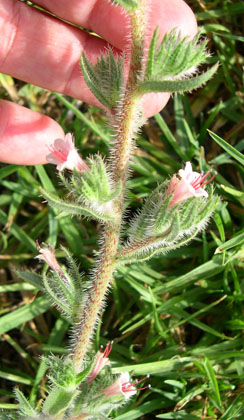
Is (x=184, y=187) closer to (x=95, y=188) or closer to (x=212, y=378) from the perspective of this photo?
(x=95, y=188)

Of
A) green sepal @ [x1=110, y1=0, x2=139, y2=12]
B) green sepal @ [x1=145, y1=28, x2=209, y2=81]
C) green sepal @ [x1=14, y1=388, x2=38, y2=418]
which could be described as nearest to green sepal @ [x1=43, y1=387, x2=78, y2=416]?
green sepal @ [x1=14, y1=388, x2=38, y2=418]

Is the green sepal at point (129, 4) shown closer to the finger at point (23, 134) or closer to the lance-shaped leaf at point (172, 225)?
the lance-shaped leaf at point (172, 225)

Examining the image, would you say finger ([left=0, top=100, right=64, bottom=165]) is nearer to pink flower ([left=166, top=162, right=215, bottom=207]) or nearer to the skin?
the skin

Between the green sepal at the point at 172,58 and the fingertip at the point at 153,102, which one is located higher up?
the green sepal at the point at 172,58

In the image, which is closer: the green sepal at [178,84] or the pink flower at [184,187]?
the green sepal at [178,84]

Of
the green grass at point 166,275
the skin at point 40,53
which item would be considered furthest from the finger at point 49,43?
the green grass at point 166,275

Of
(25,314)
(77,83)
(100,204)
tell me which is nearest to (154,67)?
(100,204)

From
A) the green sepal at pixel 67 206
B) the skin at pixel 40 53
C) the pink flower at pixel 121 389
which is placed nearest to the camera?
the green sepal at pixel 67 206

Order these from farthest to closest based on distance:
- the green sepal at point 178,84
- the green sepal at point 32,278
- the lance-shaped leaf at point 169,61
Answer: the green sepal at point 32,278
the lance-shaped leaf at point 169,61
the green sepal at point 178,84
